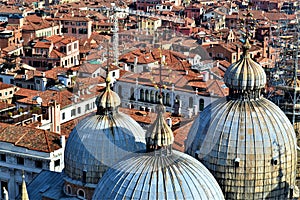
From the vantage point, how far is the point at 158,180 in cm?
1473

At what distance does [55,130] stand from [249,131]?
15172 mm

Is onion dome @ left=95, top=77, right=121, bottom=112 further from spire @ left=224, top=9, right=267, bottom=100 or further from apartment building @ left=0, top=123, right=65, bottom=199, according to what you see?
apartment building @ left=0, top=123, right=65, bottom=199

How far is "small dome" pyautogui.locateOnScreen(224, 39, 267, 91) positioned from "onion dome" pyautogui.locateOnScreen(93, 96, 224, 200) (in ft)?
11.2

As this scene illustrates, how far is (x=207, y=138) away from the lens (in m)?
17.9

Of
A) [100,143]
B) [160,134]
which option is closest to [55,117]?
[100,143]

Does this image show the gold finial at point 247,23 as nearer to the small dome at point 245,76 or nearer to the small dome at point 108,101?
the small dome at point 245,76

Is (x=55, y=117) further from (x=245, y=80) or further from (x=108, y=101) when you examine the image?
(x=245, y=80)

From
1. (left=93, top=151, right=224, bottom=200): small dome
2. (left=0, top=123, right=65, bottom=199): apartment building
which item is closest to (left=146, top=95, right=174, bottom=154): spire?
(left=93, top=151, right=224, bottom=200): small dome

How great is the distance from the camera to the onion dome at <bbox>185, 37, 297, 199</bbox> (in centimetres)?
1742

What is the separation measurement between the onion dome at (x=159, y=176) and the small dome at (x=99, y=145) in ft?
11.5

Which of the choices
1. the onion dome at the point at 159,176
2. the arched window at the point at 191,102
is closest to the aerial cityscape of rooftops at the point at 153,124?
the onion dome at the point at 159,176

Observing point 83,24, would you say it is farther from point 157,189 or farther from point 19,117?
point 157,189

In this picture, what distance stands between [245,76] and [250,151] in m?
2.22

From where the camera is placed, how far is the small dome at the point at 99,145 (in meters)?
19.2
